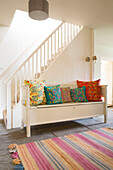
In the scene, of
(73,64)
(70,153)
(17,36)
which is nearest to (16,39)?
(17,36)

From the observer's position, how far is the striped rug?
1.41 meters

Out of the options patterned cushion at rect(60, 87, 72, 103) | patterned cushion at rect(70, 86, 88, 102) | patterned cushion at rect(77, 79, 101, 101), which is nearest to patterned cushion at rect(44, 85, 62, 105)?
patterned cushion at rect(60, 87, 72, 103)

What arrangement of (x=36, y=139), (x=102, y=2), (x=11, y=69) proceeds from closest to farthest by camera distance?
(x=36, y=139) → (x=102, y=2) → (x=11, y=69)

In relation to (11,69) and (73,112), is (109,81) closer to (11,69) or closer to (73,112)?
(73,112)

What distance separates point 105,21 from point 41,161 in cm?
341

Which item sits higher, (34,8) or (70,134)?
(34,8)

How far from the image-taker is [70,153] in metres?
1.66

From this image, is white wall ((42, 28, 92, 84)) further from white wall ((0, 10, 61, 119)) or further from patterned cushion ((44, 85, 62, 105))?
white wall ((0, 10, 61, 119))

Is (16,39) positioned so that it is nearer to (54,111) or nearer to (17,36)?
(17,36)

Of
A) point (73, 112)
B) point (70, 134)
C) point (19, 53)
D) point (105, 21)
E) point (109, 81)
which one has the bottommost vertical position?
point (70, 134)

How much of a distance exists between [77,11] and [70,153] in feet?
9.26

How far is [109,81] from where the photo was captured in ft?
18.9

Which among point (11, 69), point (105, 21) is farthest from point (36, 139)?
point (105, 21)

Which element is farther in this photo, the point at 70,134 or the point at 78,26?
the point at 78,26
